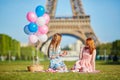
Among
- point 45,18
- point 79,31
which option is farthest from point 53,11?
point 45,18

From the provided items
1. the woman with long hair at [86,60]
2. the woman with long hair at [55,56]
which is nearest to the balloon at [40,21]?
the woman with long hair at [55,56]

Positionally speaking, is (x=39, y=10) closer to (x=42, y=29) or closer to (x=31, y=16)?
(x=31, y=16)

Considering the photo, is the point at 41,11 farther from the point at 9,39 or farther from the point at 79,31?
the point at 79,31

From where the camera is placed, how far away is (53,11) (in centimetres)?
4391

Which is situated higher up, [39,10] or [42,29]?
[39,10]

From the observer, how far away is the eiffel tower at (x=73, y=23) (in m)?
41.4

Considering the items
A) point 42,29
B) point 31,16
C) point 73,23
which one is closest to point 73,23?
point 73,23

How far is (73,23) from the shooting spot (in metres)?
42.7

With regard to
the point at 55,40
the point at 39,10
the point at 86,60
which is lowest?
the point at 86,60

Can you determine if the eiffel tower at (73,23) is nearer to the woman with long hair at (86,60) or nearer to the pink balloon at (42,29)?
the pink balloon at (42,29)

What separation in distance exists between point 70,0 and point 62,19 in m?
2.52

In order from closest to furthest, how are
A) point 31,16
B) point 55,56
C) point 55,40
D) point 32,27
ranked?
point 55,40 < point 55,56 < point 32,27 < point 31,16

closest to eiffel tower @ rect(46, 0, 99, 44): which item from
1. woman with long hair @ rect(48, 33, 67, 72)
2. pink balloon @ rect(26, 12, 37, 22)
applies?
pink balloon @ rect(26, 12, 37, 22)

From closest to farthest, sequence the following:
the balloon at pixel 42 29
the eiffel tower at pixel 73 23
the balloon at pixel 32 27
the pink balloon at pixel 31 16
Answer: the balloon at pixel 32 27, the pink balloon at pixel 31 16, the balloon at pixel 42 29, the eiffel tower at pixel 73 23
